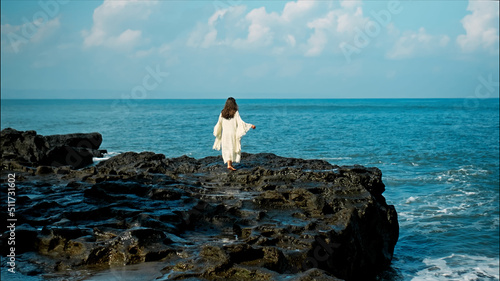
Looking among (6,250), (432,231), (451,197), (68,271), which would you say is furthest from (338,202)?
(451,197)

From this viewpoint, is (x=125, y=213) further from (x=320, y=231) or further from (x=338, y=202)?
(x=338, y=202)

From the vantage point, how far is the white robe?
41.7 ft

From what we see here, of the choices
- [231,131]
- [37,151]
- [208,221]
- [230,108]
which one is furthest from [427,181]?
[37,151]

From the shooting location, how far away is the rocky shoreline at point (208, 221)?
612 centimetres

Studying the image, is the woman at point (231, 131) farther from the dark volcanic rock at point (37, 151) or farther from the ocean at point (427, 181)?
the dark volcanic rock at point (37, 151)

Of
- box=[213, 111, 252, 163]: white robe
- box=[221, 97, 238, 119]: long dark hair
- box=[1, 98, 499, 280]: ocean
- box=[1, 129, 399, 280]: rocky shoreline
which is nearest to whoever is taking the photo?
box=[1, 129, 399, 280]: rocky shoreline

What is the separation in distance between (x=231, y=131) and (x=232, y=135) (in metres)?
0.14

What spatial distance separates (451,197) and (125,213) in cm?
1463

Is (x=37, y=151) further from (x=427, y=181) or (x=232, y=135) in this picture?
(x=427, y=181)

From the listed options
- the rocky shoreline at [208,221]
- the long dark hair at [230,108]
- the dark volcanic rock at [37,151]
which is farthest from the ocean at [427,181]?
the dark volcanic rock at [37,151]

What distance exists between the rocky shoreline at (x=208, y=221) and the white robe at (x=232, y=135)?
16.5 inches

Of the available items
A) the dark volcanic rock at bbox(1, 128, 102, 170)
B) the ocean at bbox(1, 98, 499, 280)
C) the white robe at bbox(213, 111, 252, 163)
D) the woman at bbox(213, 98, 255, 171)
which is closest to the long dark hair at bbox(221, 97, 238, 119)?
the woman at bbox(213, 98, 255, 171)

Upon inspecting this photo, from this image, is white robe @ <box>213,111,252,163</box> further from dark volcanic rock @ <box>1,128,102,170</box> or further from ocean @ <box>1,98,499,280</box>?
dark volcanic rock @ <box>1,128,102,170</box>

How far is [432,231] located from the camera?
14.3 metres
